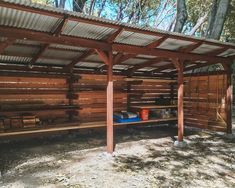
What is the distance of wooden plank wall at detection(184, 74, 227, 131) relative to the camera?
25.3 feet

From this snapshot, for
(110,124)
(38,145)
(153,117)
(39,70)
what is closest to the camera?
(110,124)

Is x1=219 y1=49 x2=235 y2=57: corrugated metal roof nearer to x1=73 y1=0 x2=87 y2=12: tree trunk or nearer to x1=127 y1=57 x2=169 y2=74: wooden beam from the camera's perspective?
x1=127 y1=57 x2=169 y2=74: wooden beam

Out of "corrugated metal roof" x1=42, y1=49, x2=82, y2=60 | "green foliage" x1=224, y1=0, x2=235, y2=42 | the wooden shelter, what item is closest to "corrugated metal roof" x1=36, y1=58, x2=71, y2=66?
the wooden shelter

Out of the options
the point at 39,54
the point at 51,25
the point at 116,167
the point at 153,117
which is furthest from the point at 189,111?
the point at 51,25

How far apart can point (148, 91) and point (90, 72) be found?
2.45 meters

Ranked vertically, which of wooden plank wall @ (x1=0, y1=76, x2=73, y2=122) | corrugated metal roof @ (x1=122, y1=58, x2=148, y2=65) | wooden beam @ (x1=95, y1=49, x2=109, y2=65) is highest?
corrugated metal roof @ (x1=122, y1=58, x2=148, y2=65)

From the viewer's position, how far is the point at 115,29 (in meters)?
4.51

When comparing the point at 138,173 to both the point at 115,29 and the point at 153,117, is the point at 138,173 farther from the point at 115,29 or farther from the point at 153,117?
the point at 153,117

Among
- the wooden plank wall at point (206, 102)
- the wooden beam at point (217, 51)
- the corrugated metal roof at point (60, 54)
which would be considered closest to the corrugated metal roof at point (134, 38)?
the corrugated metal roof at point (60, 54)

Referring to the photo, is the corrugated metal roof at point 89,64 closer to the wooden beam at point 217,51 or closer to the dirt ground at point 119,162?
the dirt ground at point 119,162

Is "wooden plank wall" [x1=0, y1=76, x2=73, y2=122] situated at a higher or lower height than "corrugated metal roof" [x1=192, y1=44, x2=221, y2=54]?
lower

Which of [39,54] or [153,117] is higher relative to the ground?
[39,54]

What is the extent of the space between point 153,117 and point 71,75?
115 inches

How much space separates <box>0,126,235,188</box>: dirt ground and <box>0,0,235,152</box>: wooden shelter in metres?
0.49
